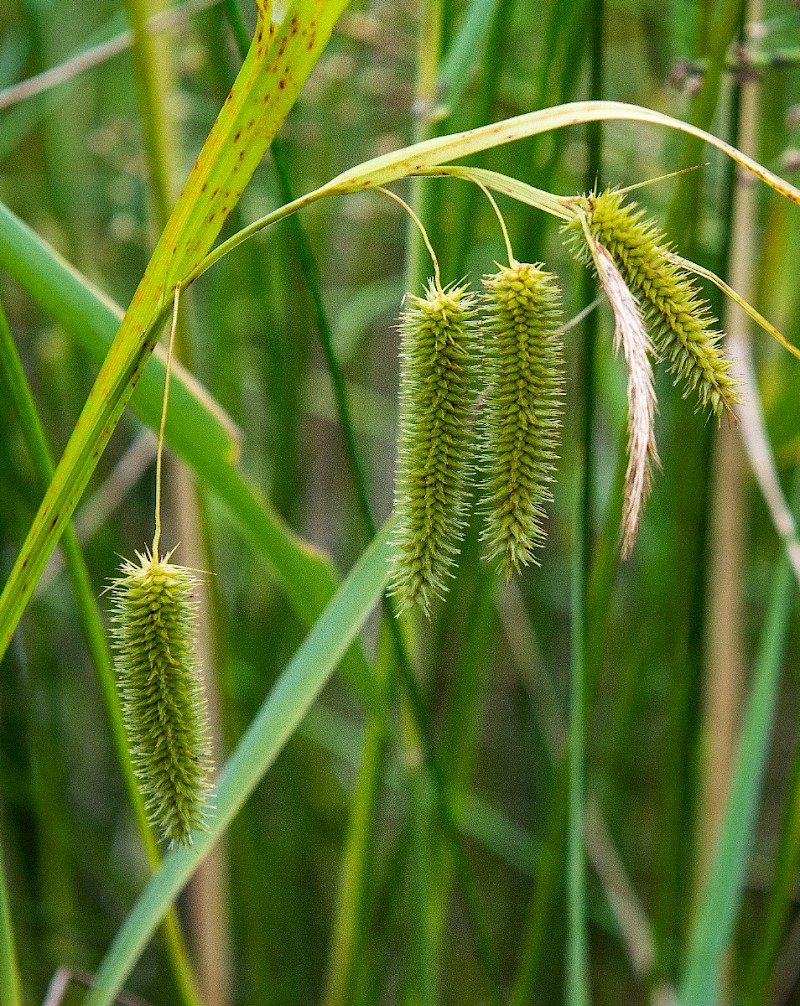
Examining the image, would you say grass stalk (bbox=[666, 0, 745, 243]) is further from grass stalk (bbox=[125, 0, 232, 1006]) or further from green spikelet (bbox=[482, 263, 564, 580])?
grass stalk (bbox=[125, 0, 232, 1006])

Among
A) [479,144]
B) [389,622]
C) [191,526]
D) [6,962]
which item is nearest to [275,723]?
[389,622]

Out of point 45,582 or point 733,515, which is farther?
point 45,582

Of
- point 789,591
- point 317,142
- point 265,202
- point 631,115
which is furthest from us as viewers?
point 317,142

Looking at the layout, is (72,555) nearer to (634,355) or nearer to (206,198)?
(206,198)

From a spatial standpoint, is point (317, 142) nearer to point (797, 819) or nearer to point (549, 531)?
point (549, 531)

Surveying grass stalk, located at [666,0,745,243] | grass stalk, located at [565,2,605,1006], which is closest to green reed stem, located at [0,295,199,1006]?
grass stalk, located at [565,2,605,1006]

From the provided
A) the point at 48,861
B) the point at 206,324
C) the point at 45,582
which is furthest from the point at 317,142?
the point at 48,861
